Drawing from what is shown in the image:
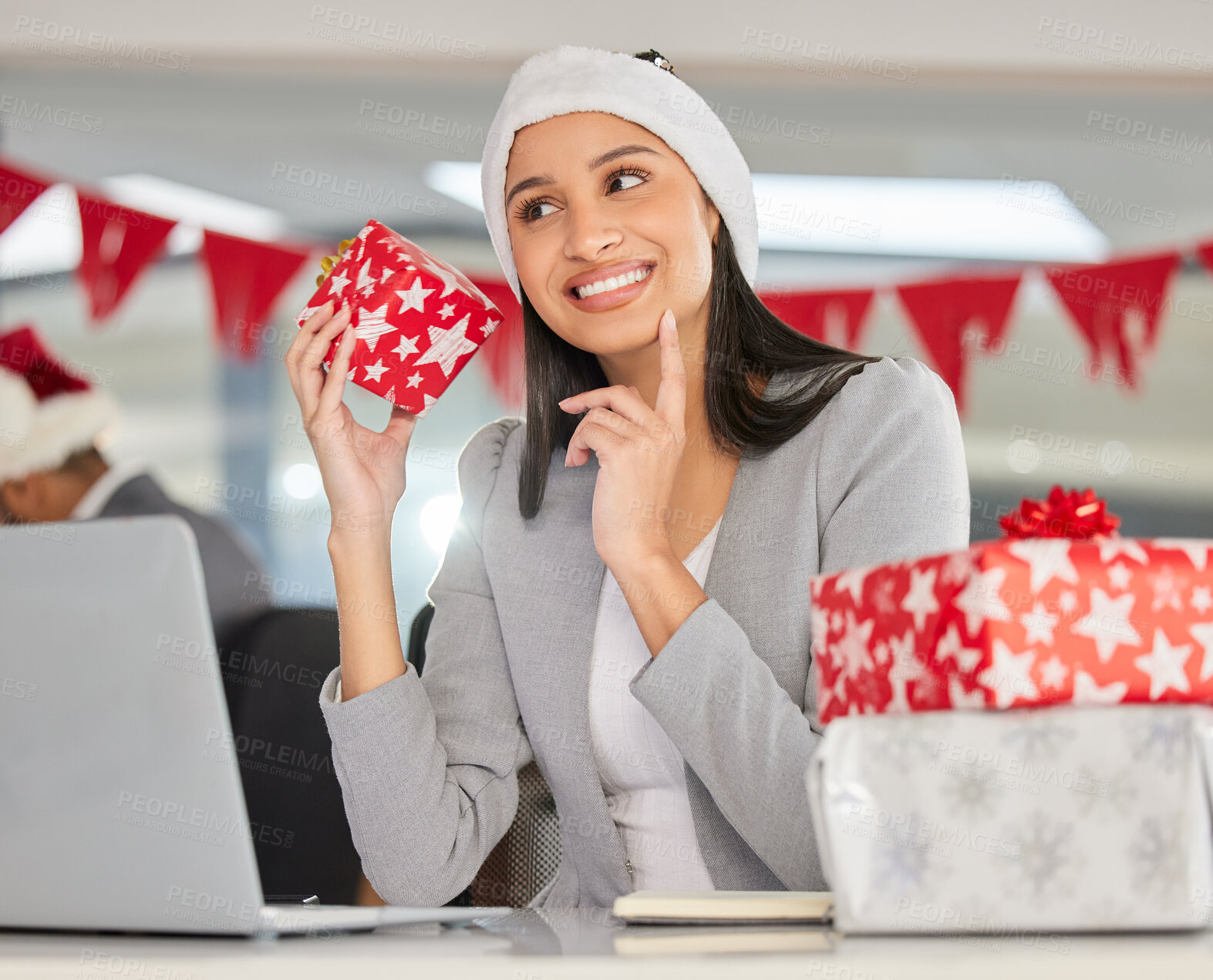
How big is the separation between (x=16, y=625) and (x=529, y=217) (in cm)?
85

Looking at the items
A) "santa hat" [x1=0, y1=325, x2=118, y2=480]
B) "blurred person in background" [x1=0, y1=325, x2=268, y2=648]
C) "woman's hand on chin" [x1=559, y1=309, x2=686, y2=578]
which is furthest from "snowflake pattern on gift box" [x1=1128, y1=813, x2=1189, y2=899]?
"santa hat" [x1=0, y1=325, x2=118, y2=480]

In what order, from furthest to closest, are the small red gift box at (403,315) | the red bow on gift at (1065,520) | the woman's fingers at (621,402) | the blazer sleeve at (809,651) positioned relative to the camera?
the small red gift box at (403,315), the woman's fingers at (621,402), the blazer sleeve at (809,651), the red bow on gift at (1065,520)

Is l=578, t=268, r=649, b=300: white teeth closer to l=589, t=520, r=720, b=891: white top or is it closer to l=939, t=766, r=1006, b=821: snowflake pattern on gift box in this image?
l=589, t=520, r=720, b=891: white top

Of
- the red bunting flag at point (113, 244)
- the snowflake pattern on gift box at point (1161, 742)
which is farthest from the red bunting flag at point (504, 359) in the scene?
the snowflake pattern on gift box at point (1161, 742)

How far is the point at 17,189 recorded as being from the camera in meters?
2.69

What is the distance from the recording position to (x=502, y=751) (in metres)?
1.16

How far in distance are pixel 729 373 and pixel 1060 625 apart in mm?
780

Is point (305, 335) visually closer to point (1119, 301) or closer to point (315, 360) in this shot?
point (315, 360)

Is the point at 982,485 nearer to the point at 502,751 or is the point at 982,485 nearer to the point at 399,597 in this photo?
the point at 399,597

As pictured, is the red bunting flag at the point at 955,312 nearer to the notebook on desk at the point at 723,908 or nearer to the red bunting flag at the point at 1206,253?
the red bunting flag at the point at 1206,253

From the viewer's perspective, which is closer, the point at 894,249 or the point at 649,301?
the point at 649,301

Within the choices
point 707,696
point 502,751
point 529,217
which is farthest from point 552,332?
point 707,696

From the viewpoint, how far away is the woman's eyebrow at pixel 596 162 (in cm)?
120

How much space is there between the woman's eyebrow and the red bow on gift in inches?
26.3
